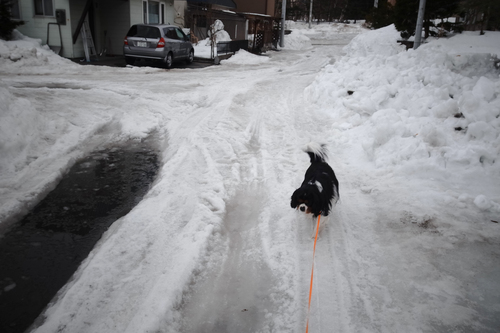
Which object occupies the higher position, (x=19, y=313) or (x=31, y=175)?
(x=31, y=175)

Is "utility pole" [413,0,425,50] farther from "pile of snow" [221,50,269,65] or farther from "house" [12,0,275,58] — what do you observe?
"house" [12,0,275,58]

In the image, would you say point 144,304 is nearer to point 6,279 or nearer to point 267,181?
point 6,279

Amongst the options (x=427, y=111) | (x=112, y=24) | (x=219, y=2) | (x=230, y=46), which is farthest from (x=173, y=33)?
(x=427, y=111)

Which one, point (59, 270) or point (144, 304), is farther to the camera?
point (59, 270)

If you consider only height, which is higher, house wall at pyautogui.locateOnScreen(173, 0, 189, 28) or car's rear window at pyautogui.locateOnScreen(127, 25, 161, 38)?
house wall at pyautogui.locateOnScreen(173, 0, 189, 28)

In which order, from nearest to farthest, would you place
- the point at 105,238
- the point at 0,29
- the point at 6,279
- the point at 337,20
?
the point at 6,279 < the point at 105,238 < the point at 0,29 < the point at 337,20

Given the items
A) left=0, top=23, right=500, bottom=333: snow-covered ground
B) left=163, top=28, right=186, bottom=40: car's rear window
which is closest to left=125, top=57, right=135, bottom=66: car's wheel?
left=163, top=28, right=186, bottom=40: car's rear window

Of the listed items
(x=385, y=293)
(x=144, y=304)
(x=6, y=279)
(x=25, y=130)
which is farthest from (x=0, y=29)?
(x=385, y=293)

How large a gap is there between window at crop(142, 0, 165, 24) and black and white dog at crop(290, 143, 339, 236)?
2072 cm

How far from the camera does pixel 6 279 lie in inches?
145

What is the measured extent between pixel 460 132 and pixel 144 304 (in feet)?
19.4

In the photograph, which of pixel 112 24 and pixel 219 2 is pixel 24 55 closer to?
pixel 112 24

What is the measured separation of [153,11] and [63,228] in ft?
70.7

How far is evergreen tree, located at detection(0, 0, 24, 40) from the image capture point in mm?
15211
